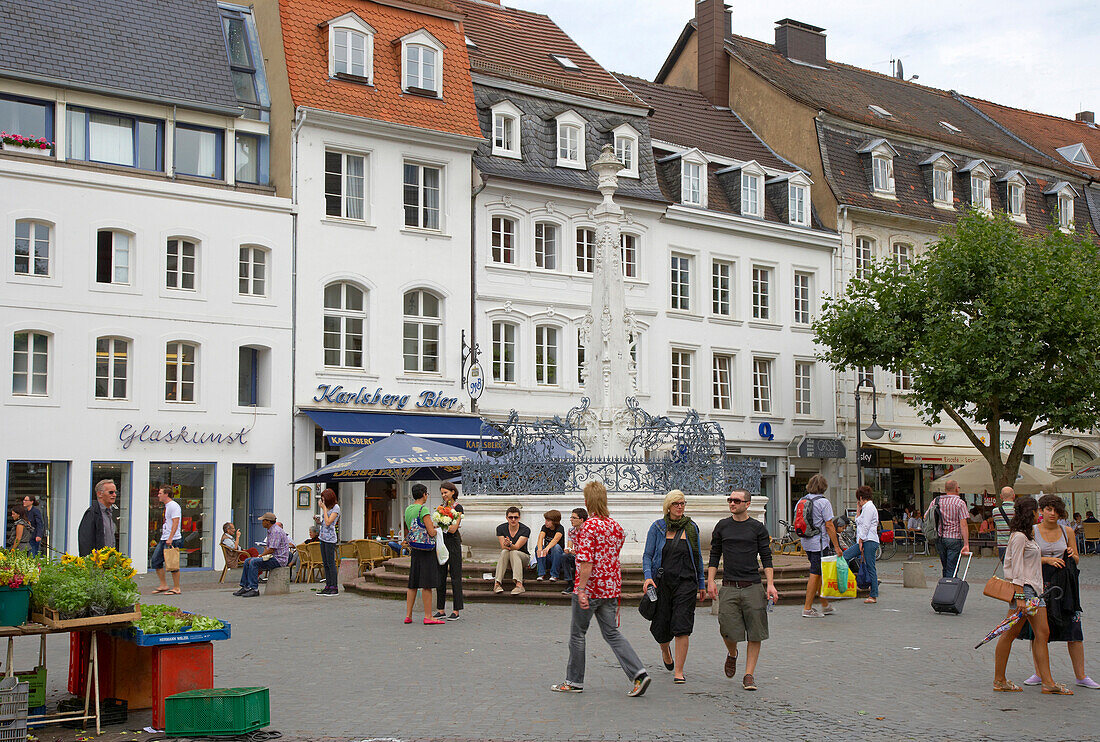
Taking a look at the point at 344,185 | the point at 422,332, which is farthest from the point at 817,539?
the point at 344,185

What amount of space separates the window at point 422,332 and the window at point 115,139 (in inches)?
266

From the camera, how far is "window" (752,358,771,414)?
38875mm

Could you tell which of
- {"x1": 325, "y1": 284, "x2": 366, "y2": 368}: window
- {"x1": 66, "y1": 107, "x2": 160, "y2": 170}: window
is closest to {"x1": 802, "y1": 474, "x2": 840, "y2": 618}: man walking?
{"x1": 325, "y1": 284, "x2": 366, "y2": 368}: window

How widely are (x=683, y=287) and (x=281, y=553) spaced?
19.0 m

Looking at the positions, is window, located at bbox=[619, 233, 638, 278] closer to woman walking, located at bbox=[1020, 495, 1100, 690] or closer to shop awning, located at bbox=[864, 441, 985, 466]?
shop awning, located at bbox=[864, 441, 985, 466]

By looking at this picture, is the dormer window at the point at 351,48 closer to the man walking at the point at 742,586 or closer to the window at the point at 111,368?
the window at the point at 111,368

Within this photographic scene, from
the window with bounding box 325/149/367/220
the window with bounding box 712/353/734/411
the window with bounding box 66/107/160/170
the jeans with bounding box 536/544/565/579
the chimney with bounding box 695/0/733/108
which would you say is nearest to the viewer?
the jeans with bounding box 536/544/565/579

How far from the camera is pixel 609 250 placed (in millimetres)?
20797

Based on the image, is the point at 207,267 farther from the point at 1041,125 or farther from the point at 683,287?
the point at 1041,125

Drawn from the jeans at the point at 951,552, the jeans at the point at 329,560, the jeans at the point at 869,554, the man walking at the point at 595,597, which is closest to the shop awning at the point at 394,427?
the jeans at the point at 329,560

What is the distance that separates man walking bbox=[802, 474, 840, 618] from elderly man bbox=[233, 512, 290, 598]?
8493 millimetres

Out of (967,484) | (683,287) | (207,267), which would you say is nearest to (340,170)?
(207,267)

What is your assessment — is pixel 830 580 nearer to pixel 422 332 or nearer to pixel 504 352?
pixel 422 332

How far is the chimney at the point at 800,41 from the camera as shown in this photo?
46.6m
